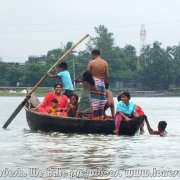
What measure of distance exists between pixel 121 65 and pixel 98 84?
99215 millimetres

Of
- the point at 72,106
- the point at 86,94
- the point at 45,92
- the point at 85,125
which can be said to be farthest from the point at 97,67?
the point at 45,92

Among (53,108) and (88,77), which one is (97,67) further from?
(53,108)

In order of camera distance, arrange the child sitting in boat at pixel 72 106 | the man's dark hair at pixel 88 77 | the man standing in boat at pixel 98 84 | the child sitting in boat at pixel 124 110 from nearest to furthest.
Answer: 1. the child sitting in boat at pixel 124 110
2. the man's dark hair at pixel 88 77
3. the man standing in boat at pixel 98 84
4. the child sitting in boat at pixel 72 106

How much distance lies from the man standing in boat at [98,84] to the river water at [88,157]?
702 millimetres

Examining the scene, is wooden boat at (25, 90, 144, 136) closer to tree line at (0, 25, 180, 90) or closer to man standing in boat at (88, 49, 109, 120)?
man standing in boat at (88, 49, 109, 120)

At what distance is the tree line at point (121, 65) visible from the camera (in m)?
108

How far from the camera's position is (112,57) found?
11731cm

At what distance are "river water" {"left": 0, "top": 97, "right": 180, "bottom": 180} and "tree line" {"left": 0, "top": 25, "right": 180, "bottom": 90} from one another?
3450 inches

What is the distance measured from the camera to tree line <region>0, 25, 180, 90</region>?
10776 cm

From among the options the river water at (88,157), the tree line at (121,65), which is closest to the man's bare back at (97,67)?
the river water at (88,157)

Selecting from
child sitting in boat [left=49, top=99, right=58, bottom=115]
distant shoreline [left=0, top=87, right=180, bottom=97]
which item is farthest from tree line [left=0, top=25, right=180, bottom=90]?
child sitting in boat [left=49, top=99, right=58, bottom=115]

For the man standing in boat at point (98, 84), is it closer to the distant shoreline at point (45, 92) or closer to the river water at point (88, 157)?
the river water at point (88, 157)

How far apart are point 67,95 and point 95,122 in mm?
1895

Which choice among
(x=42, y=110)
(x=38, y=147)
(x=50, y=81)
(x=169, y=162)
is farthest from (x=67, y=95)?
(x=50, y=81)
